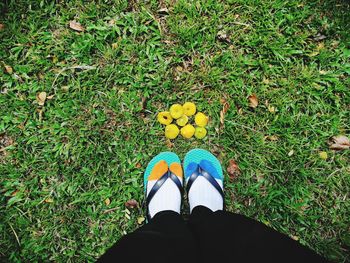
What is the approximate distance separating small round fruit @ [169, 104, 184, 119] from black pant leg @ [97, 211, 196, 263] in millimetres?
924

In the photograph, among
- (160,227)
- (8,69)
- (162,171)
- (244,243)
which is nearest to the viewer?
(244,243)

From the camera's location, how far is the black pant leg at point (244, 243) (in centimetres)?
174

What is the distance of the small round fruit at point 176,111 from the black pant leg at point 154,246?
92 centimetres

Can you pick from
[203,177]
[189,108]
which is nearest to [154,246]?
[203,177]

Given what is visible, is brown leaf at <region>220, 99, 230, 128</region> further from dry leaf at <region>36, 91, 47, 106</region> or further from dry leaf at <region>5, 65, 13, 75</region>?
dry leaf at <region>5, 65, 13, 75</region>

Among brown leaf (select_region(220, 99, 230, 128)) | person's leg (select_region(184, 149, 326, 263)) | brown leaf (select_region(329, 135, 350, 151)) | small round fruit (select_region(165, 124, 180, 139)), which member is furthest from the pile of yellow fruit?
brown leaf (select_region(329, 135, 350, 151))

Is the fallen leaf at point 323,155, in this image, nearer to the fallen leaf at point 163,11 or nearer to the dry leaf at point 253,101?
the dry leaf at point 253,101

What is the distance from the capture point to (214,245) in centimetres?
196

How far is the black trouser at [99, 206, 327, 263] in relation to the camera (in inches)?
69.5

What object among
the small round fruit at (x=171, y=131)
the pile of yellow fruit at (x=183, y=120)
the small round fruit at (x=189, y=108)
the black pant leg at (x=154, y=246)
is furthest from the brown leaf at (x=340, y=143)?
the black pant leg at (x=154, y=246)

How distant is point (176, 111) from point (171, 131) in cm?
17

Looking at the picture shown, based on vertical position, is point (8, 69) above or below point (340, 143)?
above

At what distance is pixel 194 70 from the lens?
2.89 meters

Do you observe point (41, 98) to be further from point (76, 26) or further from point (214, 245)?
point (214, 245)
